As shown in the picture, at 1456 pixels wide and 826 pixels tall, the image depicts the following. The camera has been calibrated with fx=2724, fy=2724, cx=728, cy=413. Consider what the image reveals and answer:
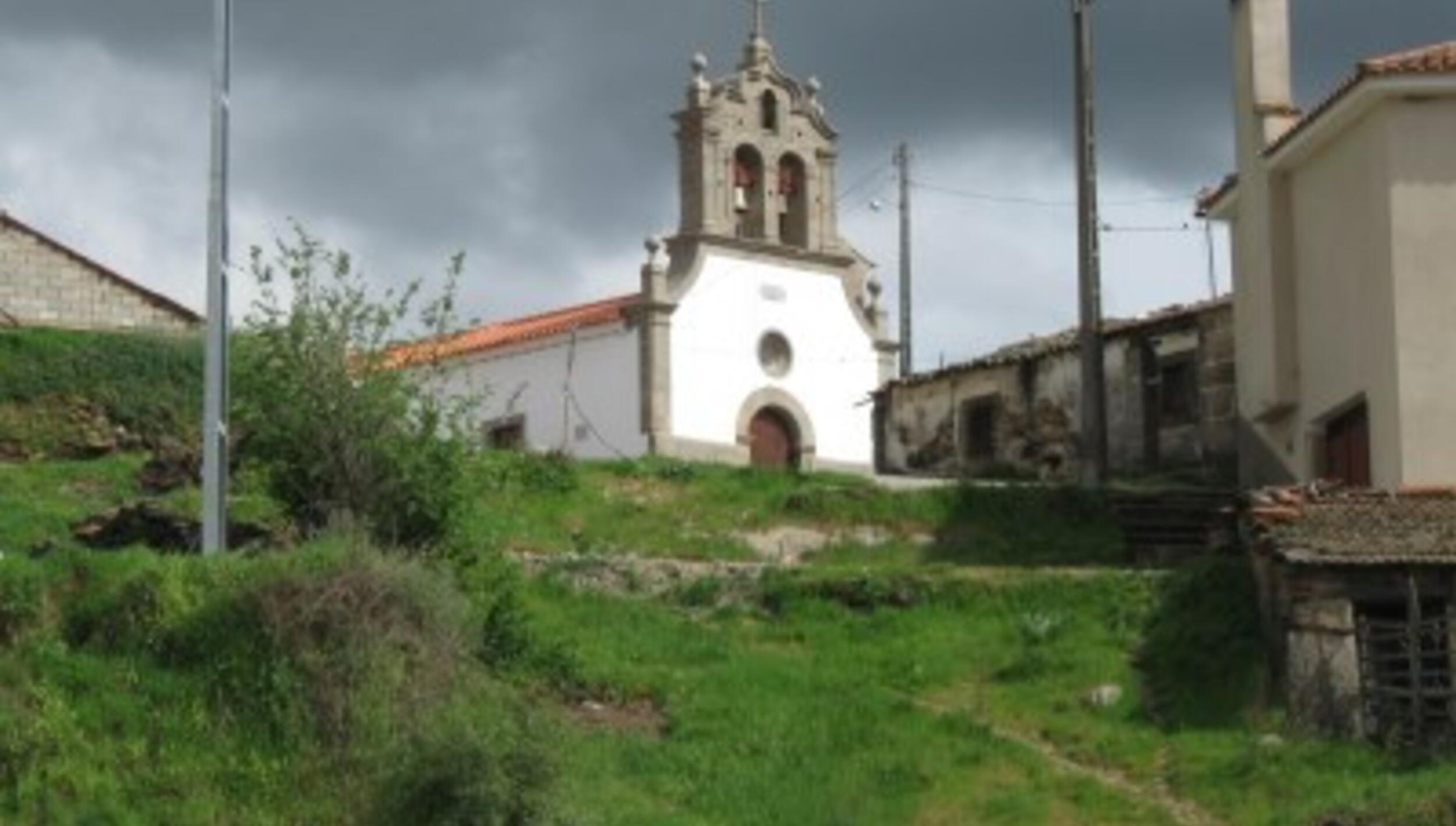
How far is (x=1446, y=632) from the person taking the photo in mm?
26984

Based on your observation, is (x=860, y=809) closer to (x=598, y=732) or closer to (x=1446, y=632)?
(x=598, y=732)

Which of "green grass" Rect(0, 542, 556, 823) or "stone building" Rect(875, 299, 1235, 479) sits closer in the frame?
"green grass" Rect(0, 542, 556, 823)

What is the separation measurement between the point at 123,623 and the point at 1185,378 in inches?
932

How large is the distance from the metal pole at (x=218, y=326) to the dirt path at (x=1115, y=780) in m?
7.41

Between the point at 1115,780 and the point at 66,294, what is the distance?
26.3 m

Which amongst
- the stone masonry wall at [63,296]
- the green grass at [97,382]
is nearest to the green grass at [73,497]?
the green grass at [97,382]

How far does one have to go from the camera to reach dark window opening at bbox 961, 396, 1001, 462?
48.9m

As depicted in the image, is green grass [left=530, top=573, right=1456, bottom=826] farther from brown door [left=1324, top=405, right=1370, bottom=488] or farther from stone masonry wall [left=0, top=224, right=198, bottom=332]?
stone masonry wall [left=0, top=224, right=198, bottom=332]

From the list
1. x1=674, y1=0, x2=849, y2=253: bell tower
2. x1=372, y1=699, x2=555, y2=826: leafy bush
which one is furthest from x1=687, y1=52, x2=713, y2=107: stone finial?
x1=372, y1=699, x2=555, y2=826: leafy bush

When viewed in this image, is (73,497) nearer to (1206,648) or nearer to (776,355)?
(1206,648)

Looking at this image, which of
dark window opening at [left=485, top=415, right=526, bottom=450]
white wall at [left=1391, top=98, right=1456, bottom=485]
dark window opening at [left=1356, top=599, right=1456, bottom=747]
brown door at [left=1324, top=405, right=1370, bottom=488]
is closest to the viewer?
dark window opening at [left=1356, top=599, right=1456, bottom=747]

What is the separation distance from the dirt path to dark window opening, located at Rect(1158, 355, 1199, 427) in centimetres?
1794

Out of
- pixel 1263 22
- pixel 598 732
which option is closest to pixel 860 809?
pixel 598 732

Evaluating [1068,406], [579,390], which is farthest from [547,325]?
[1068,406]
